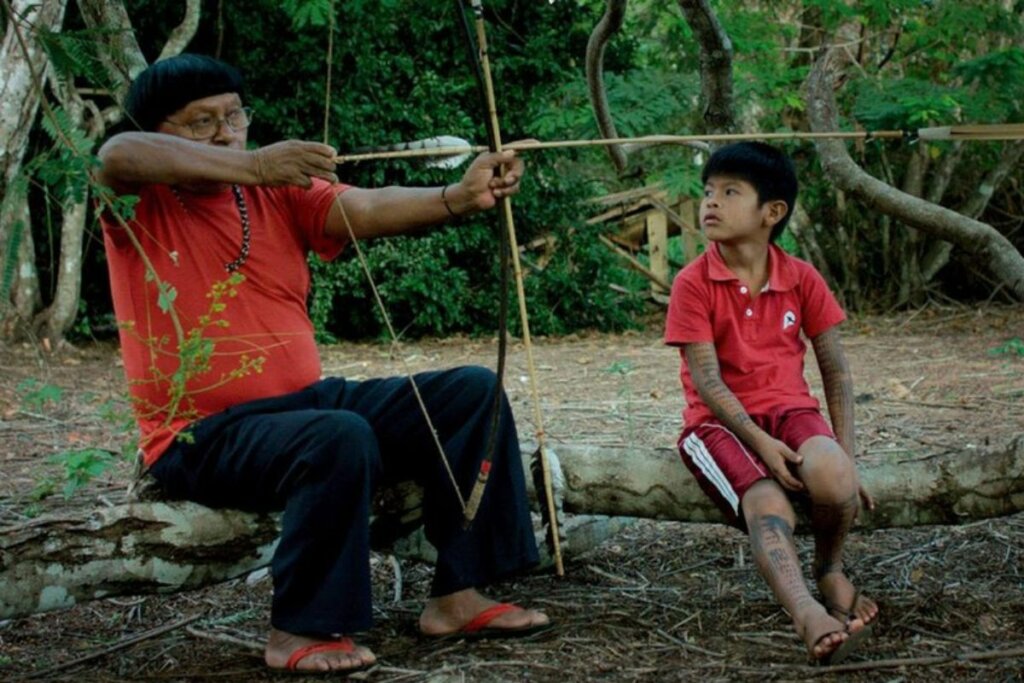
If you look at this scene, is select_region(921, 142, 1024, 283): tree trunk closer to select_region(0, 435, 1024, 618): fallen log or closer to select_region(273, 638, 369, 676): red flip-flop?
select_region(0, 435, 1024, 618): fallen log

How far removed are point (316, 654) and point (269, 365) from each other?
0.78 meters

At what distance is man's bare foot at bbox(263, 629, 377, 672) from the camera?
9.81ft

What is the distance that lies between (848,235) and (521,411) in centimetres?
642

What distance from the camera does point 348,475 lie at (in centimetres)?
299

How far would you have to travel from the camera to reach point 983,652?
299 centimetres

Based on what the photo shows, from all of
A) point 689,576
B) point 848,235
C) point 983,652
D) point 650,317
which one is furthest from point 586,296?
point 983,652

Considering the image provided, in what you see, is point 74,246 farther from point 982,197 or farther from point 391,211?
point 982,197

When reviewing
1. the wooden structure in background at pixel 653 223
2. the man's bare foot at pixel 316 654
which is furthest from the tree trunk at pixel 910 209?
the wooden structure in background at pixel 653 223

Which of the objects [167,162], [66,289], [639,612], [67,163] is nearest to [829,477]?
[639,612]

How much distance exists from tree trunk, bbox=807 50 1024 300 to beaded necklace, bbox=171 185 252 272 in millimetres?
1925

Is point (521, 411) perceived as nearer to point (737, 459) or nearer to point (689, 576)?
point (689, 576)

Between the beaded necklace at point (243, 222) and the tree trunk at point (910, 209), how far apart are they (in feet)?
6.32

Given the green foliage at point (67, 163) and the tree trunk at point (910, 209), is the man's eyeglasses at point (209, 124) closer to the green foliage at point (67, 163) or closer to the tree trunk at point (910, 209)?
the green foliage at point (67, 163)

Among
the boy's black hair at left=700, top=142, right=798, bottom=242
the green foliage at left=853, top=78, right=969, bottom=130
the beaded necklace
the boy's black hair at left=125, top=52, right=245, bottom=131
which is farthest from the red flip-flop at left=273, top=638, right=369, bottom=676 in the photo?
the green foliage at left=853, top=78, right=969, bottom=130
